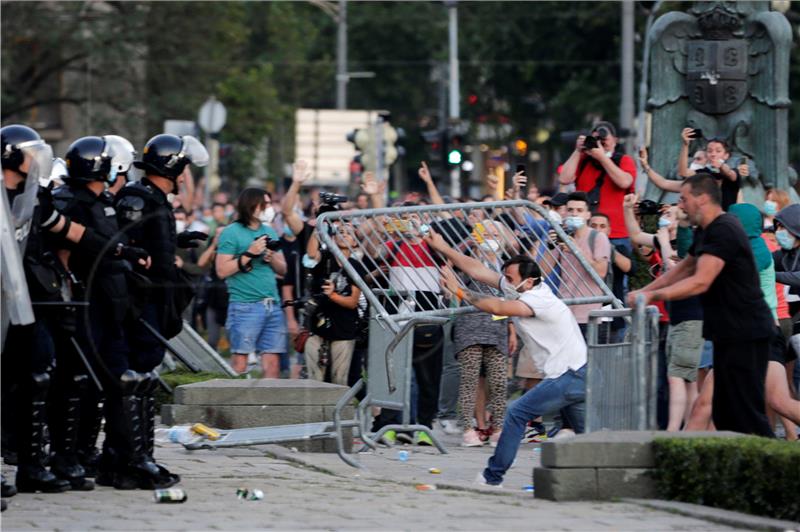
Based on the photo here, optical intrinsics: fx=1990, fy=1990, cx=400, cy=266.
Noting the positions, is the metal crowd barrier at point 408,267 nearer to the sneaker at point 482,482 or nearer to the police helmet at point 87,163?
the sneaker at point 482,482

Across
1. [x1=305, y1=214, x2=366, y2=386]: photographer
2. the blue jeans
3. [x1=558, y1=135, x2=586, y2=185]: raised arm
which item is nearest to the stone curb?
the blue jeans

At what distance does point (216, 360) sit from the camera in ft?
52.4

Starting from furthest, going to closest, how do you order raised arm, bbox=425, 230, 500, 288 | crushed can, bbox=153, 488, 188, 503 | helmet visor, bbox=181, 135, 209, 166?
raised arm, bbox=425, 230, 500, 288
helmet visor, bbox=181, 135, 209, 166
crushed can, bbox=153, 488, 188, 503

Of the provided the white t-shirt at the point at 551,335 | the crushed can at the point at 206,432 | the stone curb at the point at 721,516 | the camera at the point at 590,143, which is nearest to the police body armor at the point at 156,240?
the crushed can at the point at 206,432

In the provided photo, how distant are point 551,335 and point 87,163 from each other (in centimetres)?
284

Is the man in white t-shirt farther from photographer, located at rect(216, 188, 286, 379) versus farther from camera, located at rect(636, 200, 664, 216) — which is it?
photographer, located at rect(216, 188, 286, 379)

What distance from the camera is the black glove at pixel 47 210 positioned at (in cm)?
1020

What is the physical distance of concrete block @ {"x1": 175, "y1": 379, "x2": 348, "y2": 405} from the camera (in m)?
13.6

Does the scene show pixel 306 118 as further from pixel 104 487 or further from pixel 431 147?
pixel 104 487

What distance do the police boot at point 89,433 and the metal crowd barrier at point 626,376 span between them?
272 centimetres

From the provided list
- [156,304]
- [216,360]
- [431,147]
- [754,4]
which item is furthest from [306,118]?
[156,304]

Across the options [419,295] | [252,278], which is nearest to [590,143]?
[252,278]

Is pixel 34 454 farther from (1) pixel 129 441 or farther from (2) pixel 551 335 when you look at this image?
(2) pixel 551 335

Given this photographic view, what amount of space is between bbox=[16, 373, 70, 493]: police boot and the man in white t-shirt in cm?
248
